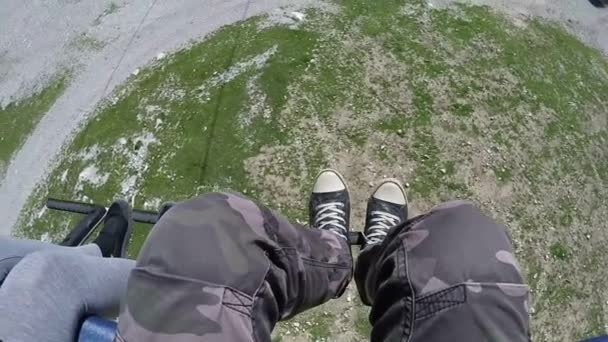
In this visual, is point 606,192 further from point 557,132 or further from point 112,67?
point 112,67

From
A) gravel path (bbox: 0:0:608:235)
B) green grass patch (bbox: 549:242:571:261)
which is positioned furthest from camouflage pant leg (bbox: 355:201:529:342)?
gravel path (bbox: 0:0:608:235)

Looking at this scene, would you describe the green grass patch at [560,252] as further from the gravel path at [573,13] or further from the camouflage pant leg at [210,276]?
the camouflage pant leg at [210,276]

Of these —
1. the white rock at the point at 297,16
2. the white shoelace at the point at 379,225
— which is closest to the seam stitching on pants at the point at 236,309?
the white shoelace at the point at 379,225

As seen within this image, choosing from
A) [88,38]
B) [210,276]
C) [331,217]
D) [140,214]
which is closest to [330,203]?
[331,217]

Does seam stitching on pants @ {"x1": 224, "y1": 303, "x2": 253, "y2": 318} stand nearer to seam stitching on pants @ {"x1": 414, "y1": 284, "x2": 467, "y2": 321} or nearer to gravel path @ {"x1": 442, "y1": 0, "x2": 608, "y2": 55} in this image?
seam stitching on pants @ {"x1": 414, "y1": 284, "x2": 467, "y2": 321}

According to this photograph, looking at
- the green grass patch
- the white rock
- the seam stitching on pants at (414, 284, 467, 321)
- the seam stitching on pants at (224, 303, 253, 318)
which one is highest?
the seam stitching on pants at (414, 284, 467, 321)

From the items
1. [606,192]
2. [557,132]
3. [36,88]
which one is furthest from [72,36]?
[606,192]
